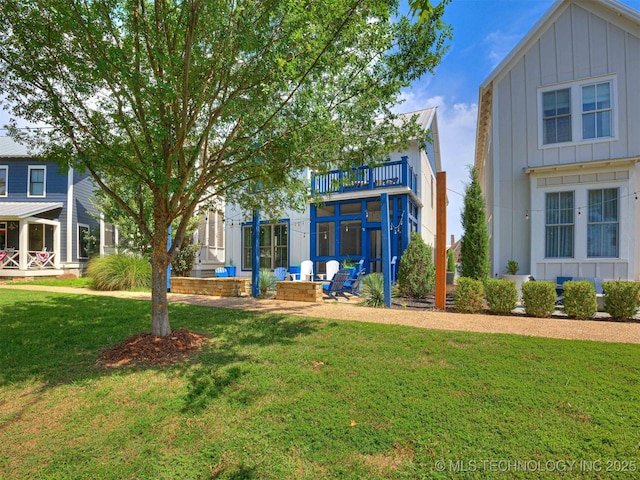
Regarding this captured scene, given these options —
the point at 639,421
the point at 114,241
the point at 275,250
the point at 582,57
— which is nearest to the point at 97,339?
the point at 639,421

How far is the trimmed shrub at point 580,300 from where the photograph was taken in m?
6.94

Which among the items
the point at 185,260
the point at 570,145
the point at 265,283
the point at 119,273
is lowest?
the point at 265,283

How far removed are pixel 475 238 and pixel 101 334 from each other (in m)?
9.09

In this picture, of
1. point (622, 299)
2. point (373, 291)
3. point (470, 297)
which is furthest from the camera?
point (373, 291)

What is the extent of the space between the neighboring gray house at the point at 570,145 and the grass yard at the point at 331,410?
19.0ft

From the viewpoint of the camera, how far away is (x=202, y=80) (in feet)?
16.0

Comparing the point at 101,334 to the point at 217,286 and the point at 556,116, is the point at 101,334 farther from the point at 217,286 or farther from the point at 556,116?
the point at 556,116

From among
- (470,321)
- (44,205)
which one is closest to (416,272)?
(470,321)

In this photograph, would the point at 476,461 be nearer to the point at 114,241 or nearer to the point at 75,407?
the point at 75,407

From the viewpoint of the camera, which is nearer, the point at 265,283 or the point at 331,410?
the point at 331,410

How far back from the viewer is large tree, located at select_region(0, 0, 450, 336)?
4.15m

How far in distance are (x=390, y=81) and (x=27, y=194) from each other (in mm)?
22075

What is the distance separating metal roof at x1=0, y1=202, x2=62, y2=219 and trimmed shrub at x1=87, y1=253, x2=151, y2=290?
294 inches

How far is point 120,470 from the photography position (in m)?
2.51
